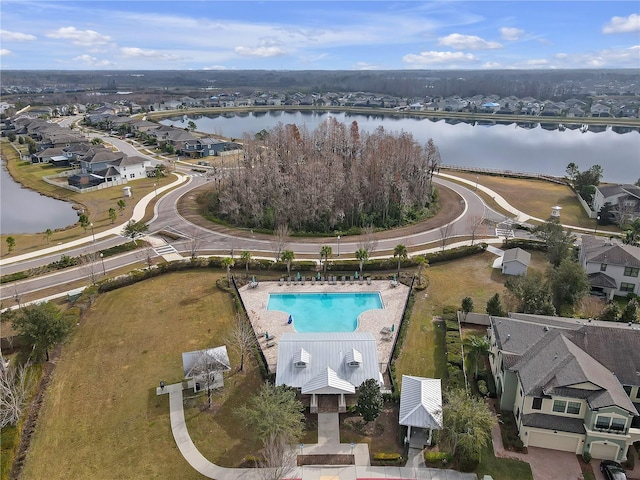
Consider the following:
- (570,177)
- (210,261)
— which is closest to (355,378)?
(210,261)

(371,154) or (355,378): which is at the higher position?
(371,154)

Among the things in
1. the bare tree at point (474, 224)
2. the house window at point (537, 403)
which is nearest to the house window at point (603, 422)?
the house window at point (537, 403)

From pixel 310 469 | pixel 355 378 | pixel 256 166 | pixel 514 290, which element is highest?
pixel 256 166

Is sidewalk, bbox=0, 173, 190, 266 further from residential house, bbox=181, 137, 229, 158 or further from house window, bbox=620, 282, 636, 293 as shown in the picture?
house window, bbox=620, 282, 636, 293

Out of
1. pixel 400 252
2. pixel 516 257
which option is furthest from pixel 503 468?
pixel 516 257

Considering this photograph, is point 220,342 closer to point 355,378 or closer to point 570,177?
point 355,378

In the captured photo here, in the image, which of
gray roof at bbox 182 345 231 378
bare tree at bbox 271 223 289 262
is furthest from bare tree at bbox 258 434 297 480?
bare tree at bbox 271 223 289 262

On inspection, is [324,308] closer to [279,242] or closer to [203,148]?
[279,242]
